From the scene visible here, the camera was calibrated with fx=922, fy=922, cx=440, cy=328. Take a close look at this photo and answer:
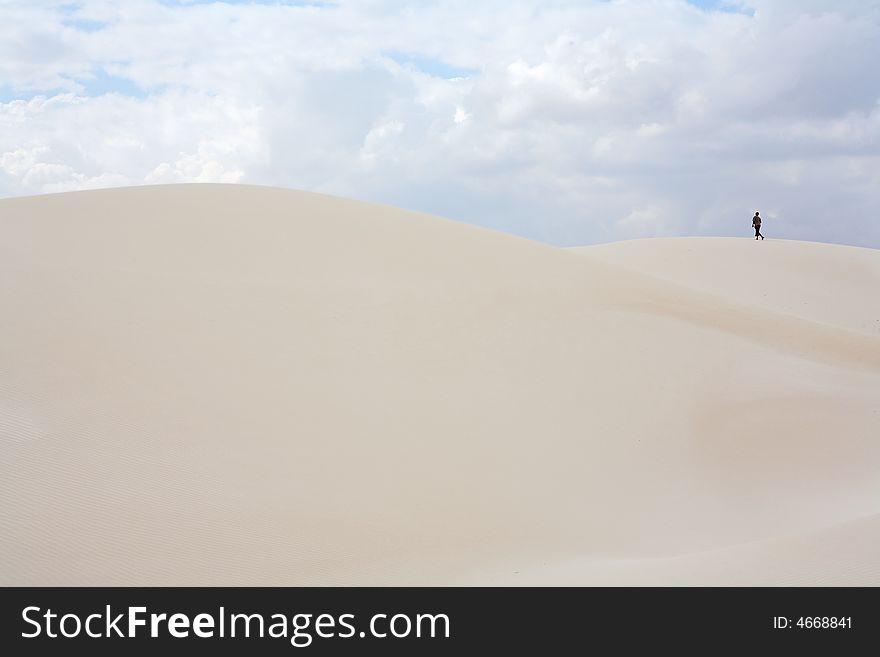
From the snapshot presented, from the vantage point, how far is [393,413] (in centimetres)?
1100

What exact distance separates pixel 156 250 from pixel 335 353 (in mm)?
4913

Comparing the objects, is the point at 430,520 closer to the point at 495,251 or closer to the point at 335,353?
the point at 335,353

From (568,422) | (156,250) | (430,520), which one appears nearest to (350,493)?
(430,520)

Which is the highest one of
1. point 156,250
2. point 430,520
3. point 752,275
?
point 752,275

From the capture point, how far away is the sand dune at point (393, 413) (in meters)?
7.86

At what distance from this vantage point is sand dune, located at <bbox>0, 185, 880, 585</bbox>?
25.8 feet
